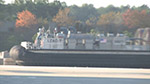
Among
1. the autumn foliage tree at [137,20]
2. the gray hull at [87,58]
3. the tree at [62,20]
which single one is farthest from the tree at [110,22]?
the gray hull at [87,58]

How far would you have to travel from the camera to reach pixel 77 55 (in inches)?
894

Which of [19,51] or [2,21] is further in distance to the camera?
[2,21]

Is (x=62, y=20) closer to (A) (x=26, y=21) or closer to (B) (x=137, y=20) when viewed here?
(A) (x=26, y=21)

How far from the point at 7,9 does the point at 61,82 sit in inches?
2543

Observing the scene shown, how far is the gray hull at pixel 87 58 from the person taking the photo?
22.6 m

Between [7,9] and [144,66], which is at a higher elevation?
[7,9]

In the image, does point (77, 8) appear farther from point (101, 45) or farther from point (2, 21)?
point (101, 45)

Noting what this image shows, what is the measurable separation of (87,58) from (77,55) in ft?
2.11

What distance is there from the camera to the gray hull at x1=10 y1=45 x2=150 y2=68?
74.0 ft

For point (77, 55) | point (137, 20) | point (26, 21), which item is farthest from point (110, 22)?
point (77, 55)

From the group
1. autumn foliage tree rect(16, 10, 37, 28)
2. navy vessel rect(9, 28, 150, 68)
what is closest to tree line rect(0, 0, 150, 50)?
autumn foliage tree rect(16, 10, 37, 28)

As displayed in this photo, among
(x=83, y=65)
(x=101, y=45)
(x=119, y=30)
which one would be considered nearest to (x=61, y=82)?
(x=83, y=65)

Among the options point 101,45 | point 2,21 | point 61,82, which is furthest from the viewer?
point 2,21

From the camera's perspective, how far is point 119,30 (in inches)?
3009
